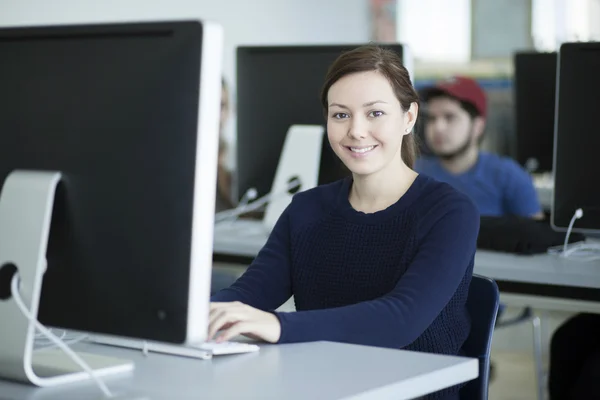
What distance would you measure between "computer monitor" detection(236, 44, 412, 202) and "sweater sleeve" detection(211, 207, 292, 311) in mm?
762

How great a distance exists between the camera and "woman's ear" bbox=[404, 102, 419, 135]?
74.3 inches

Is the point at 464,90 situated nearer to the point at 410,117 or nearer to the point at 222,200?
the point at 222,200

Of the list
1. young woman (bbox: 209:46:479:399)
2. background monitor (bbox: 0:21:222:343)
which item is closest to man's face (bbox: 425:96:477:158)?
young woman (bbox: 209:46:479:399)

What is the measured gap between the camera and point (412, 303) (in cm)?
158

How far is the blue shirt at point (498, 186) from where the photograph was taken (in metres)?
3.48

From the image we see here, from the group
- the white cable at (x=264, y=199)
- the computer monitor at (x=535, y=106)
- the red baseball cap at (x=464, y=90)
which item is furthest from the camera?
the red baseball cap at (x=464, y=90)

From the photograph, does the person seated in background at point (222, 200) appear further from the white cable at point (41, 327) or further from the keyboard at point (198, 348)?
the white cable at point (41, 327)

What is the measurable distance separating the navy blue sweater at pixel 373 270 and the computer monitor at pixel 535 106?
1.27m

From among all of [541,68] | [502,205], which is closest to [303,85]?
[541,68]

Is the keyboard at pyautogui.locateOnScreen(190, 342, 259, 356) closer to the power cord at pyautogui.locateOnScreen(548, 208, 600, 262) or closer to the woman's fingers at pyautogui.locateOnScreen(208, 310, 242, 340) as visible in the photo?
the woman's fingers at pyautogui.locateOnScreen(208, 310, 242, 340)

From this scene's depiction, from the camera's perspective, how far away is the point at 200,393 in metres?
1.21

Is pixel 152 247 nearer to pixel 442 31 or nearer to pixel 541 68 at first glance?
pixel 541 68

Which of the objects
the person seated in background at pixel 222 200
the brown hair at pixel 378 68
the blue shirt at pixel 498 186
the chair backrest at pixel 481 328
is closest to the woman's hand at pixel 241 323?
the chair backrest at pixel 481 328

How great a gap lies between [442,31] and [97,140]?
5368 millimetres
